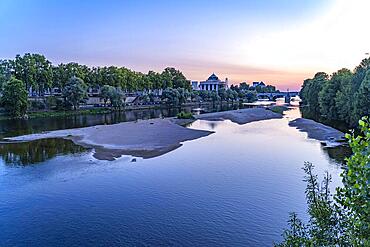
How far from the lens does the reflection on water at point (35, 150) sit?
34.6m

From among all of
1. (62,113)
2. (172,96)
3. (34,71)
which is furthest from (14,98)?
(172,96)

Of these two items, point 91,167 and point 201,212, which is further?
point 91,167

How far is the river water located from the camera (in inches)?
690

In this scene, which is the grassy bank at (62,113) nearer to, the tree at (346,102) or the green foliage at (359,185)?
the tree at (346,102)

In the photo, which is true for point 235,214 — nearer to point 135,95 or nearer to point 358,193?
point 358,193

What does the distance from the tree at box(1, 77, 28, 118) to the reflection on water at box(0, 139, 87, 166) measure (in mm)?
42384

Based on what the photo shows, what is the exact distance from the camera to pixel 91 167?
102 feet

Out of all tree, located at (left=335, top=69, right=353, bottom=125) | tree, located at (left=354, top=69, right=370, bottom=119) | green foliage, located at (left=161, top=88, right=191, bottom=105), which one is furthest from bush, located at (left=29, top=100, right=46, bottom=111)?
tree, located at (left=354, top=69, right=370, bottom=119)

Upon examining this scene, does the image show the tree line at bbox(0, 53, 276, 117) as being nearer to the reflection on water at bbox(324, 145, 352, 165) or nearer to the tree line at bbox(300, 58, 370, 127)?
the tree line at bbox(300, 58, 370, 127)

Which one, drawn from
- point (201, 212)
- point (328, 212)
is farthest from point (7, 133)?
point (328, 212)

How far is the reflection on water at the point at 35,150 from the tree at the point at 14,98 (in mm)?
42384

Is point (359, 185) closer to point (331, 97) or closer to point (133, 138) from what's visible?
point (133, 138)

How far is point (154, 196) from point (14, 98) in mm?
72460

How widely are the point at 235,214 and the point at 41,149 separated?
28971 millimetres
